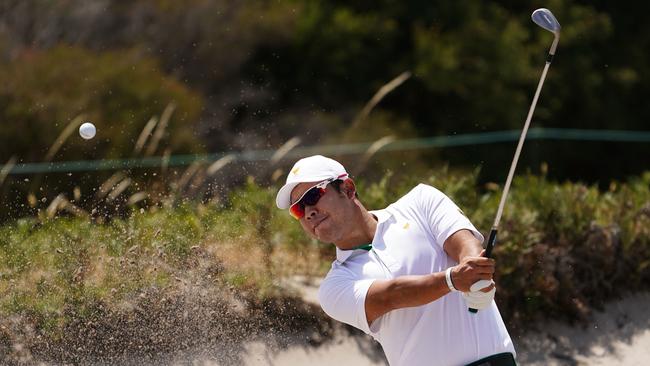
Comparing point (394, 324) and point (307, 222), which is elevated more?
point (307, 222)

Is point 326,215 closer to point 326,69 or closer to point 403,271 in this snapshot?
point 403,271

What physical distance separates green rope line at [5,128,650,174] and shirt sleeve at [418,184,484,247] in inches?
137

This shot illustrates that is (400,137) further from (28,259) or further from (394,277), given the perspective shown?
(394,277)

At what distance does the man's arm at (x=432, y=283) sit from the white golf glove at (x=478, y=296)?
0.02 meters

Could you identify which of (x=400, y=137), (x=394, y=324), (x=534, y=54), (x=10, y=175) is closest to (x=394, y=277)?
(x=394, y=324)

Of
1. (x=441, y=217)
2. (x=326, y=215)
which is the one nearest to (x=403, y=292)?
(x=441, y=217)

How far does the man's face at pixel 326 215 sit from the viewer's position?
424 cm

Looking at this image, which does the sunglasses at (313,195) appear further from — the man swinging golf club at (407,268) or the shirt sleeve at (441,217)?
the shirt sleeve at (441,217)

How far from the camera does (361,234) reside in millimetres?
4277

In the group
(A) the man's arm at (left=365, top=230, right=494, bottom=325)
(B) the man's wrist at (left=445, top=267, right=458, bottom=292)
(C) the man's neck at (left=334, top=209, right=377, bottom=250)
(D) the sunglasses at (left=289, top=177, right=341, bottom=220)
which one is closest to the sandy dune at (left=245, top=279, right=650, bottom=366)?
(C) the man's neck at (left=334, top=209, right=377, bottom=250)

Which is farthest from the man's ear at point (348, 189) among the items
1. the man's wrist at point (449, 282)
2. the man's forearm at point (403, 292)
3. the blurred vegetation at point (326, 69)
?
the blurred vegetation at point (326, 69)

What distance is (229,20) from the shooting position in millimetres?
10469

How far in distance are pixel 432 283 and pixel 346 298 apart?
38 cm

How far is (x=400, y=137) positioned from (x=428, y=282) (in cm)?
678
